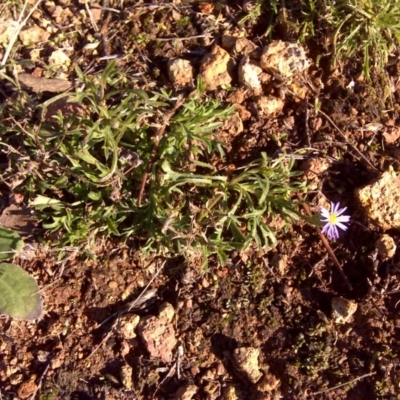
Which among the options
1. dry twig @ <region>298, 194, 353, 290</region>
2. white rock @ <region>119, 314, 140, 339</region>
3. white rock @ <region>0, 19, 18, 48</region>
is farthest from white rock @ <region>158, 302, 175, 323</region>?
white rock @ <region>0, 19, 18, 48</region>

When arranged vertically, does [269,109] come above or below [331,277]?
above

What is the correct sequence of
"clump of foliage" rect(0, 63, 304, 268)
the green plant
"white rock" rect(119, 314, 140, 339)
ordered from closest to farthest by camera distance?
"clump of foliage" rect(0, 63, 304, 268), "white rock" rect(119, 314, 140, 339), the green plant

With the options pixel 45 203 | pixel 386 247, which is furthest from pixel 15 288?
pixel 386 247

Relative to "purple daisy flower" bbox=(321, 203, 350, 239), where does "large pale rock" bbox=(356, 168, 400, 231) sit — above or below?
above

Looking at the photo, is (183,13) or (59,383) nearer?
(59,383)

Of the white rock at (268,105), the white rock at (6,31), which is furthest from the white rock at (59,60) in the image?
the white rock at (268,105)

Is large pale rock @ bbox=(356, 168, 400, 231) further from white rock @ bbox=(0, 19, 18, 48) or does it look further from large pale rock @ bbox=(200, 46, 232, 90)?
white rock @ bbox=(0, 19, 18, 48)

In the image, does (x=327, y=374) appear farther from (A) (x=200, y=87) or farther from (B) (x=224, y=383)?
(A) (x=200, y=87)

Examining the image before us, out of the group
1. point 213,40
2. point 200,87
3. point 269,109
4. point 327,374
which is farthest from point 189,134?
point 327,374
